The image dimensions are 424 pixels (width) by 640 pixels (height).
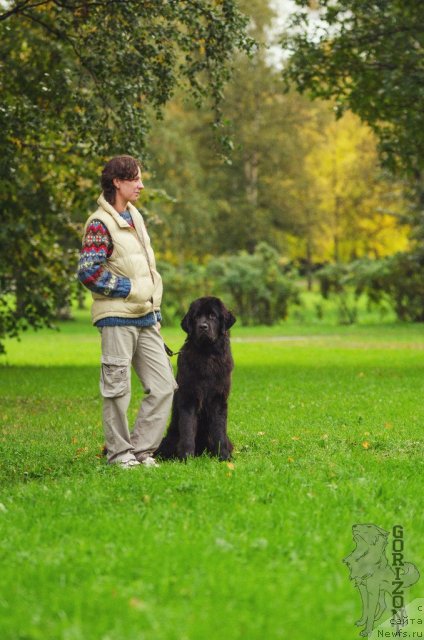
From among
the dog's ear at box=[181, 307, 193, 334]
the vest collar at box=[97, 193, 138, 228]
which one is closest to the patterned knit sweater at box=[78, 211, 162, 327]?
the vest collar at box=[97, 193, 138, 228]

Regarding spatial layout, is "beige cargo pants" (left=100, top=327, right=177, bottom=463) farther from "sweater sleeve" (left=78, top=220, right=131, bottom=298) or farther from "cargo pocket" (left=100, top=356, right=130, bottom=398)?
"sweater sleeve" (left=78, top=220, right=131, bottom=298)

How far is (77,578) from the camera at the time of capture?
5086 mm

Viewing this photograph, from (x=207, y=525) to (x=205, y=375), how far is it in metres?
2.46

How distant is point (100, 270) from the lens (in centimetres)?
810

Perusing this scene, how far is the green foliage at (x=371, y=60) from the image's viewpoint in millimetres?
18266

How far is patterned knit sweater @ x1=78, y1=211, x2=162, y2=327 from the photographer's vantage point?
8.08 m

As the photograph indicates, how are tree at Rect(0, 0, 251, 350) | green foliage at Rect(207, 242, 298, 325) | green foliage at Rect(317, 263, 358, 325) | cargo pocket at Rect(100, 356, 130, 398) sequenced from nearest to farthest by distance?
cargo pocket at Rect(100, 356, 130, 398) → tree at Rect(0, 0, 251, 350) → green foliage at Rect(207, 242, 298, 325) → green foliage at Rect(317, 263, 358, 325)

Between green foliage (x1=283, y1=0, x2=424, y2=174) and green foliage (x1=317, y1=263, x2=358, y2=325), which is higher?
green foliage (x1=283, y1=0, x2=424, y2=174)

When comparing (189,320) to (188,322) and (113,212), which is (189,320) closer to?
(188,322)

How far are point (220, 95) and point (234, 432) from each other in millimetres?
7253

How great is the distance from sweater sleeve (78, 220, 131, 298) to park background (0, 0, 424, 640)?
57.5 inches

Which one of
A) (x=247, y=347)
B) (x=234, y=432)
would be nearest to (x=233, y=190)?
(x=247, y=347)

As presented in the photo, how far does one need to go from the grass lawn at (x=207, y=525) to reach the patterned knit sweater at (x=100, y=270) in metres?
1.42

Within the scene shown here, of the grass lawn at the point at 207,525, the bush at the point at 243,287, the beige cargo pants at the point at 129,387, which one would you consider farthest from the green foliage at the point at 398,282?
the beige cargo pants at the point at 129,387
